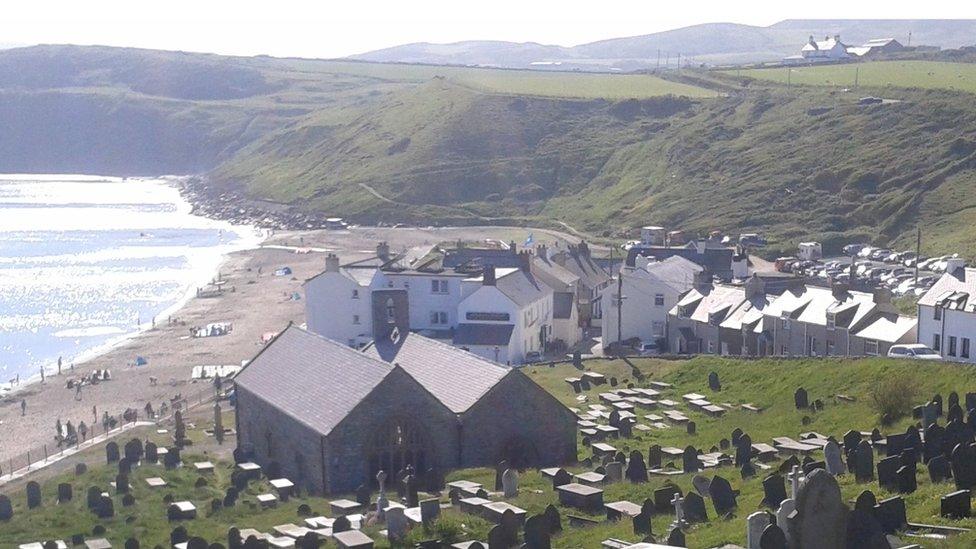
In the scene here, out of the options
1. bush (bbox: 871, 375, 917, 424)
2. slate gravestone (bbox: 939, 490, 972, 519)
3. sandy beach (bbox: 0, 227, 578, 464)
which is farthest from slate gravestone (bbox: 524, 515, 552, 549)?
sandy beach (bbox: 0, 227, 578, 464)

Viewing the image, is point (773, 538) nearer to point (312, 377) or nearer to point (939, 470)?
point (939, 470)

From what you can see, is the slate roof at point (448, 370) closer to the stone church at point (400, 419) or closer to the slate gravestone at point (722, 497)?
the stone church at point (400, 419)

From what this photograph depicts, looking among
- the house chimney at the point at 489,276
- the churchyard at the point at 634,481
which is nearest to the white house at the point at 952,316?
the churchyard at the point at 634,481

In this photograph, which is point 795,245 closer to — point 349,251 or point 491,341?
point 349,251

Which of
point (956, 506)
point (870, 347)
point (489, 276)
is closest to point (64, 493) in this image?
point (956, 506)

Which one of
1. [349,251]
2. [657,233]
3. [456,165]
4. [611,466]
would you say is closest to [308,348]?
[611,466]
